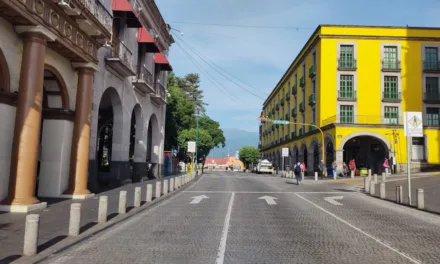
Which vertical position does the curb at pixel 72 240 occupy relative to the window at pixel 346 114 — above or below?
below

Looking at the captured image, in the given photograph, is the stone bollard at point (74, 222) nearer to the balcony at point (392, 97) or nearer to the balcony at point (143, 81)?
the balcony at point (143, 81)

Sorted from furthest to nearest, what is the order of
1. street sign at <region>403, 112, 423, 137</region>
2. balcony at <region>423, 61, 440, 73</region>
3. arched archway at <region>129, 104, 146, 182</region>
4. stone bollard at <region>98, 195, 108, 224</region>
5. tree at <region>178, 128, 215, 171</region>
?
tree at <region>178, 128, 215, 171</region> → balcony at <region>423, 61, 440, 73</region> → arched archway at <region>129, 104, 146, 182</region> → street sign at <region>403, 112, 423, 137</region> → stone bollard at <region>98, 195, 108, 224</region>

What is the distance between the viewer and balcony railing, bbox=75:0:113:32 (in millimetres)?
13613

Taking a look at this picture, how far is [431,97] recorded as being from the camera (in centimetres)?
4159

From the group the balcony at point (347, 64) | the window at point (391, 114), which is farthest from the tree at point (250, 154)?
the window at point (391, 114)

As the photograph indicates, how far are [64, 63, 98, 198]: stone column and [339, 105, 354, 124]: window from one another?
3334cm

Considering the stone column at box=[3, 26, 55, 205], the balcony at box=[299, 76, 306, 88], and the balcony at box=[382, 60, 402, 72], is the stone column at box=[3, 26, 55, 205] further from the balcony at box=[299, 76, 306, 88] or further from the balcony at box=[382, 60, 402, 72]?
the balcony at box=[299, 76, 306, 88]

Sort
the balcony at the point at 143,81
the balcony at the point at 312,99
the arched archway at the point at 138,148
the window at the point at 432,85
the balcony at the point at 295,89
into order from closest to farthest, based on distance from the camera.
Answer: the balcony at the point at 143,81
the arched archway at the point at 138,148
the window at the point at 432,85
the balcony at the point at 312,99
the balcony at the point at 295,89

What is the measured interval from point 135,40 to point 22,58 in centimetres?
1255

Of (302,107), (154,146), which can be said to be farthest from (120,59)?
(302,107)

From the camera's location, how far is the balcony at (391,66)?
41812 millimetres

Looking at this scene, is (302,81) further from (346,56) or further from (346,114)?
(346,114)

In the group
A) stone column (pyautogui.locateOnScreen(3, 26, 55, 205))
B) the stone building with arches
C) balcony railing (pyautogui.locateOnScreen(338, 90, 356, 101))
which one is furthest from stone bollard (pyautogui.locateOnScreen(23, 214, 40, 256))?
balcony railing (pyautogui.locateOnScreen(338, 90, 356, 101))

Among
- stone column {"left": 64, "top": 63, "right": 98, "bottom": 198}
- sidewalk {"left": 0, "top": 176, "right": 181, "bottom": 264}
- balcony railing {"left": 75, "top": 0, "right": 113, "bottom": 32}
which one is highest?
balcony railing {"left": 75, "top": 0, "right": 113, "bottom": 32}
